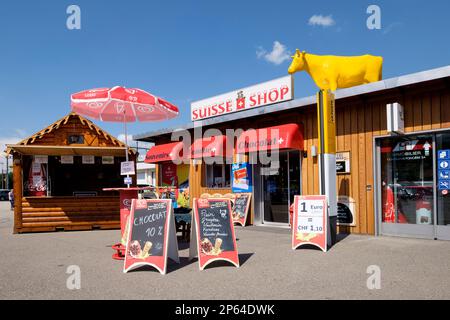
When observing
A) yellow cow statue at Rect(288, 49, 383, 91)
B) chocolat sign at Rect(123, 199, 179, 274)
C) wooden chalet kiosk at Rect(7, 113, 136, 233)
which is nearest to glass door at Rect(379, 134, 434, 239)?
yellow cow statue at Rect(288, 49, 383, 91)

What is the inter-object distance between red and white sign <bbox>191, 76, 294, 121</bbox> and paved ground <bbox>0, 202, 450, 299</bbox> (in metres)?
4.84

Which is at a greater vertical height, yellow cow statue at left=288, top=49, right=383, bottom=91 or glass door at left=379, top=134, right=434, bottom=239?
yellow cow statue at left=288, top=49, right=383, bottom=91

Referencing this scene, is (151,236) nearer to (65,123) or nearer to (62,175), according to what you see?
(65,123)

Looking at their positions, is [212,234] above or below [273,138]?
below

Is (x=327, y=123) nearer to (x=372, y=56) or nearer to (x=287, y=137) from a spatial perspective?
(x=287, y=137)

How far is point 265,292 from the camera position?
16.5ft

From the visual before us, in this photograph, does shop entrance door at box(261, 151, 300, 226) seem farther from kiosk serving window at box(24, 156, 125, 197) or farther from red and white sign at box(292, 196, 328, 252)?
kiosk serving window at box(24, 156, 125, 197)

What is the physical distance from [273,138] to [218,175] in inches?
143

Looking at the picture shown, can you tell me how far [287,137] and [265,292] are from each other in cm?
632

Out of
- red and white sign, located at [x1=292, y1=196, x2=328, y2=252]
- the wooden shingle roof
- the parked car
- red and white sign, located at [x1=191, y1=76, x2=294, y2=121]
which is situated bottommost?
the parked car

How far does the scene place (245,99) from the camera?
1310 centimetres

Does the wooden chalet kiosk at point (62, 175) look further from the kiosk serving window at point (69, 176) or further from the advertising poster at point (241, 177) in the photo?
the advertising poster at point (241, 177)

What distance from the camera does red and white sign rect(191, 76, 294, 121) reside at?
12.0 m

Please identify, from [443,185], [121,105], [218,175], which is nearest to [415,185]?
[443,185]
